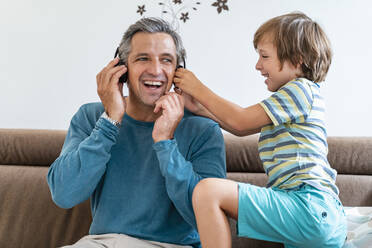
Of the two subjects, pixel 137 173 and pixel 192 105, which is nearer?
pixel 137 173

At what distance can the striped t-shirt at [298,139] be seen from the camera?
4.39 ft

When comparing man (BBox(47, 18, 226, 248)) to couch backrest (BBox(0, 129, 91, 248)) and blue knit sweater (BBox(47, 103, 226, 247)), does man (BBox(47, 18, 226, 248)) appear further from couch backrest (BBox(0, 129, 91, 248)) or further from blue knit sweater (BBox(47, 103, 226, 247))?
couch backrest (BBox(0, 129, 91, 248))

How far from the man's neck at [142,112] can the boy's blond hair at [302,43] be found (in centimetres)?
56

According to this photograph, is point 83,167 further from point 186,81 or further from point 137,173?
point 186,81

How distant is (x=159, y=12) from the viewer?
254 centimetres

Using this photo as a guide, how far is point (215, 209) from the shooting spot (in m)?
1.22

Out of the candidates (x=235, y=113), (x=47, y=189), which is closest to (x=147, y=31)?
(x=235, y=113)

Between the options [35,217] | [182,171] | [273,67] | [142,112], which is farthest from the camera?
[35,217]

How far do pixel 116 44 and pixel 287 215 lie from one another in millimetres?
1779

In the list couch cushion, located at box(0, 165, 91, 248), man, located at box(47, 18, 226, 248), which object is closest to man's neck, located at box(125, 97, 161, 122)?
man, located at box(47, 18, 226, 248)

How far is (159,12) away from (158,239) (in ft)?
5.22

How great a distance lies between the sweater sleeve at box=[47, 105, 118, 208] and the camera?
4.64ft

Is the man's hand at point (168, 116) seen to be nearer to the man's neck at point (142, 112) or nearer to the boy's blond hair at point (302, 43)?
the man's neck at point (142, 112)

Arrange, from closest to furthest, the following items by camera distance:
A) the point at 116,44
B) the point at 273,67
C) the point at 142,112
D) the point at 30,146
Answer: the point at 273,67 < the point at 142,112 < the point at 30,146 < the point at 116,44
